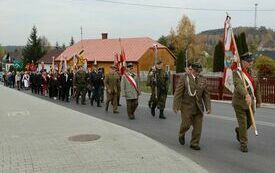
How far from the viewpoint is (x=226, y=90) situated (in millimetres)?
23453

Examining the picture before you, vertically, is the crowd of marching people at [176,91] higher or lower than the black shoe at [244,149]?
higher

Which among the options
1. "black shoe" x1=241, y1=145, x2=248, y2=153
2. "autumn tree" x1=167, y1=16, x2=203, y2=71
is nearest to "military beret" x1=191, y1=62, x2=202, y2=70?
"black shoe" x1=241, y1=145, x2=248, y2=153

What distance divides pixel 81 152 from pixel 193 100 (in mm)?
2419

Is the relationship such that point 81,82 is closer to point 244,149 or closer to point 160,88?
point 160,88

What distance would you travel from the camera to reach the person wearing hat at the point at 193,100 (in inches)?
361

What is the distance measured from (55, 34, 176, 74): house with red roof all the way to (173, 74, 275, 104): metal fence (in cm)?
3057

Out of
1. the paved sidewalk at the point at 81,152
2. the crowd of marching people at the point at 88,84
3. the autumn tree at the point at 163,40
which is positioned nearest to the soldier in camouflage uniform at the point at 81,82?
the crowd of marching people at the point at 88,84

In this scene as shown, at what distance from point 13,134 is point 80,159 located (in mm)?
3474

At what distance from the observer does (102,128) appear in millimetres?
10945

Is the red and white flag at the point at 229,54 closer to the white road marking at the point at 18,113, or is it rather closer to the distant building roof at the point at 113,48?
the white road marking at the point at 18,113

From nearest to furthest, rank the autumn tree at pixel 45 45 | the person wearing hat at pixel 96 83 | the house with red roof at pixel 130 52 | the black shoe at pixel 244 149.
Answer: the black shoe at pixel 244 149 → the person wearing hat at pixel 96 83 → the house with red roof at pixel 130 52 → the autumn tree at pixel 45 45

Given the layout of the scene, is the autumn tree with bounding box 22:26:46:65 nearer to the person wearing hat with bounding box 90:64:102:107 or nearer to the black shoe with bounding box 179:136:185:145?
the person wearing hat with bounding box 90:64:102:107

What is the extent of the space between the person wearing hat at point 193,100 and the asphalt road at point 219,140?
0.42 meters

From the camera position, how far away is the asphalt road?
7.78 m
